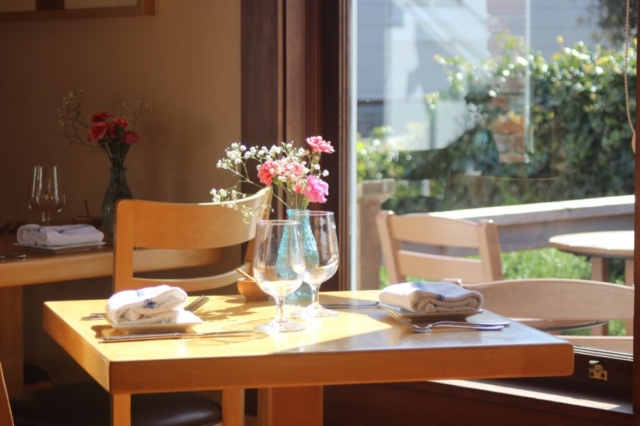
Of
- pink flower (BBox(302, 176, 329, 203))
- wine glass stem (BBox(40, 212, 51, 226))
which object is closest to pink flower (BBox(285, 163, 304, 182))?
pink flower (BBox(302, 176, 329, 203))

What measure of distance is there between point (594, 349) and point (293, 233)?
1.05 meters

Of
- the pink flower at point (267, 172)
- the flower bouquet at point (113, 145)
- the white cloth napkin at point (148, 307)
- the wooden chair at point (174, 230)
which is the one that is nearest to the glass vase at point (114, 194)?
the flower bouquet at point (113, 145)

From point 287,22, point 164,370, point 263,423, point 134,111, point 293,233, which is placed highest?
point 287,22

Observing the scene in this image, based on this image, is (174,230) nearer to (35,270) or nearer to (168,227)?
(168,227)

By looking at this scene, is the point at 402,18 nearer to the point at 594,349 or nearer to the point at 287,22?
the point at 287,22

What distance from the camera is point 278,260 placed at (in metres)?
1.60

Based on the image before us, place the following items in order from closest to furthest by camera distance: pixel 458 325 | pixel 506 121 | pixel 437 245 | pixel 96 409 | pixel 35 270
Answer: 1. pixel 458 325
2. pixel 96 409
3. pixel 35 270
4. pixel 506 121
5. pixel 437 245

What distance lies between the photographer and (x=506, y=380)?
96.2 inches

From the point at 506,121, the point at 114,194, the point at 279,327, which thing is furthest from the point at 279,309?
the point at 114,194

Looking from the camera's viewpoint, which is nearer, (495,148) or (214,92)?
(495,148)

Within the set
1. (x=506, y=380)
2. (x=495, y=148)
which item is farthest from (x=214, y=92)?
(x=506, y=380)

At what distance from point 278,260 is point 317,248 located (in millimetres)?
156

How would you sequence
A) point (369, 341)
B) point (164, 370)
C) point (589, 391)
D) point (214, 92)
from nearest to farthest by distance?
point (164, 370)
point (369, 341)
point (589, 391)
point (214, 92)

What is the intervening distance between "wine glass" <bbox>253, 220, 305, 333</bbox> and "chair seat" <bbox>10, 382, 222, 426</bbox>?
0.46 metres
